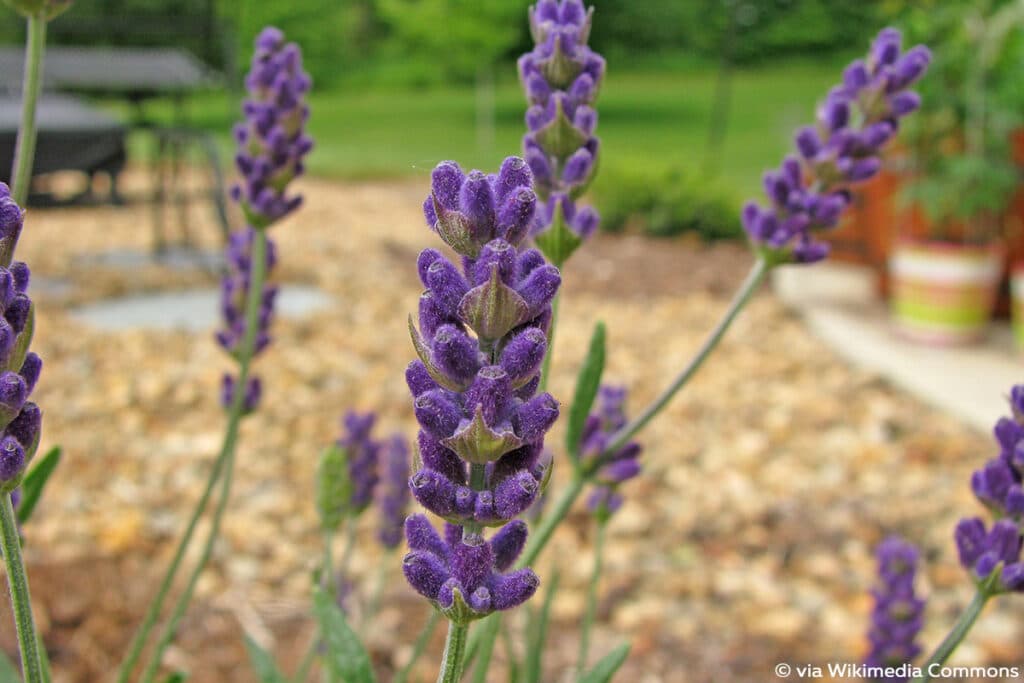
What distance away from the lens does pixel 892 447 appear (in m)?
4.56

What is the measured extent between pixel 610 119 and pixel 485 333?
25098mm

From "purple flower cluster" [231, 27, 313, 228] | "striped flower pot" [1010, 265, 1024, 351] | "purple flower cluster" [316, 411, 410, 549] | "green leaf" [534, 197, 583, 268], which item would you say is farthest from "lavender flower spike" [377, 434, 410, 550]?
"striped flower pot" [1010, 265, 1024, 351]

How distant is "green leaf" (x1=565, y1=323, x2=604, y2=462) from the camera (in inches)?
54.5

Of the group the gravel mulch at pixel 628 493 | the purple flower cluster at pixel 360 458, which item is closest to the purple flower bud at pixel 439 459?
the purple flower cluster at pixel 360 458

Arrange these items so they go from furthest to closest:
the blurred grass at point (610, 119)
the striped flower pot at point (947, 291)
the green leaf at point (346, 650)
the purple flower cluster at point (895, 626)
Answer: the blurred grass at point (610, 119)
the striped flower pot at point (947, 291)
the purple flower cluster at point (895, 626)
the green leaf at point (346, 650)

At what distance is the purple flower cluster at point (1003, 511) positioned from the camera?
49.1 inches

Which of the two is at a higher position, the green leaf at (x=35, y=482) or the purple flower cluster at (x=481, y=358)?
the purple flower cluster at (x=481, y=358)

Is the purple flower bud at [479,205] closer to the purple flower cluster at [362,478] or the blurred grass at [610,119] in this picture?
the purple flower cluster at [362,478]

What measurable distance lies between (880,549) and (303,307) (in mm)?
5022

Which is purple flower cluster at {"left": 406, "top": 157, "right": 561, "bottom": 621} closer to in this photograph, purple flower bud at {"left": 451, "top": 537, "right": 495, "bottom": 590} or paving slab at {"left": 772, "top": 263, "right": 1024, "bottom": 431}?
purple flower bud at {"left": 451, "top": 537, "right": 495, "bottom": 590}

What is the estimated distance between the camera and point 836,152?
5.43ft

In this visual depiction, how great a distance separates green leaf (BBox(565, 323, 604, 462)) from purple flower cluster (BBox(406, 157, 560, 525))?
1.92 feet

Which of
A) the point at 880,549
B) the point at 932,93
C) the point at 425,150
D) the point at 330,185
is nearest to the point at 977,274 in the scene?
the point at 932,93

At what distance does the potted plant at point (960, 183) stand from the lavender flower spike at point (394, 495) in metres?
4.69
